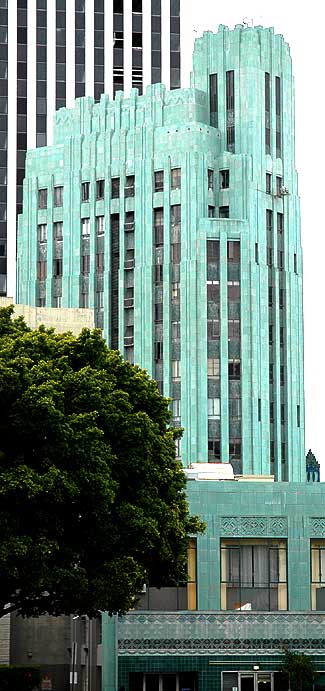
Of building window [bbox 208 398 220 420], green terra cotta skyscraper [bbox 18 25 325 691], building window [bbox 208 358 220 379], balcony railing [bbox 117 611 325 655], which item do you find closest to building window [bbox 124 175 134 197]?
green terra cotta skyscraper [bbox 18 25 325 691]

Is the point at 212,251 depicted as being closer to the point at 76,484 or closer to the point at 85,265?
the point at 85,265

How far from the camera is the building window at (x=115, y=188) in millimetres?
137125

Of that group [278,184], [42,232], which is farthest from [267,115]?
[42,232]

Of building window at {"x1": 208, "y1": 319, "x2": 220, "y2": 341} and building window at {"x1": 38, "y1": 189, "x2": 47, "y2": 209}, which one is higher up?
building window at {"x1": 38, "y1": 189, "x2": 47, "y2": 209}

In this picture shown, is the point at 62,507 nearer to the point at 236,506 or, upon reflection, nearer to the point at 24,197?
the point at 236,506

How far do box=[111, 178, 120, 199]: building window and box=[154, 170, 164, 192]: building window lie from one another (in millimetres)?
3597

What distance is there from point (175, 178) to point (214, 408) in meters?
20.0

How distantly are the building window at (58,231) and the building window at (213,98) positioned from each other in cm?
1564

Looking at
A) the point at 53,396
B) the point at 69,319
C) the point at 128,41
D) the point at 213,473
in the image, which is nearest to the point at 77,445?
the point at 53,396

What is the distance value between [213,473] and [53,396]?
2231 cm

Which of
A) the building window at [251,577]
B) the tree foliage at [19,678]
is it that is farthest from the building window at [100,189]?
the building window at [251,577]

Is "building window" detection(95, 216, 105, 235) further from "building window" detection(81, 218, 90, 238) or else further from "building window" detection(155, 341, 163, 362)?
"building window" detection(155, 341, 163, 362)

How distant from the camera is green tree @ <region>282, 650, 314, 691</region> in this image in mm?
65062

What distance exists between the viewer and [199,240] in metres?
131
